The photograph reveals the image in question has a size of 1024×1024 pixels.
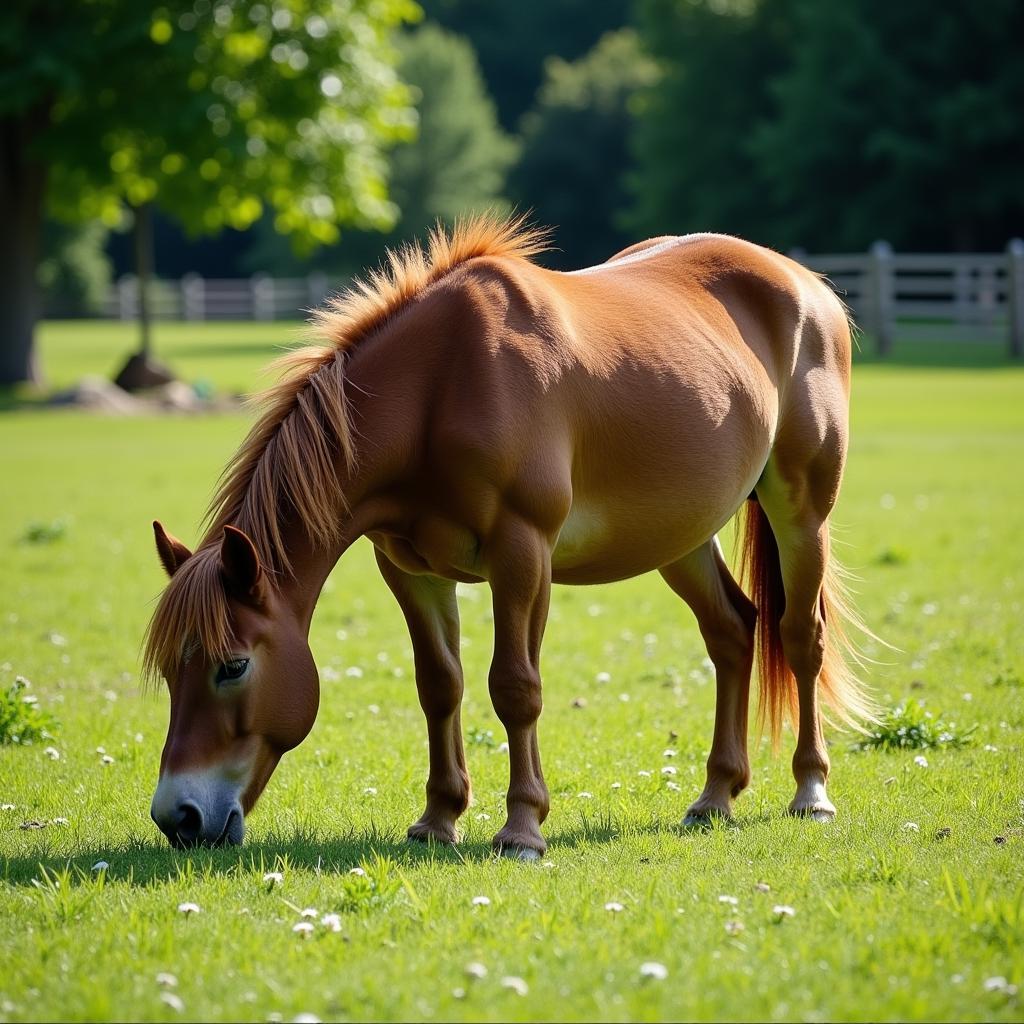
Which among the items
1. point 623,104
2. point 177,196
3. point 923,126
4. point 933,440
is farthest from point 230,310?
point 933,440

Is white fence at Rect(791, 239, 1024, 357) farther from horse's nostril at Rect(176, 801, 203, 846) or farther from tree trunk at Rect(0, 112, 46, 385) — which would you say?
horse's nostril at Rect(176, 801, 203, 846)

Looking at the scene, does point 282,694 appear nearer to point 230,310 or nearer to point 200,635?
point 200,635

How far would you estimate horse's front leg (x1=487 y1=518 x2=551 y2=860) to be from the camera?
5.29 m

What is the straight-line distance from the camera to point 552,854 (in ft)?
17.3

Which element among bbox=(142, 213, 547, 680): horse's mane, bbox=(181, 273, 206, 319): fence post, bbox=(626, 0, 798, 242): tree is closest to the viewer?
bbox=(142, 213, 547, 680): horse's mane

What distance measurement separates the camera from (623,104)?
237ft

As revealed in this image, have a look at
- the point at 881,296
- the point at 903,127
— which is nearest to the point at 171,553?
the point at 881,296

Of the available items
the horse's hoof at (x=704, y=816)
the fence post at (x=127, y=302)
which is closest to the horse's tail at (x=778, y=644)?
the horse's hoof at (x=704, y=816)

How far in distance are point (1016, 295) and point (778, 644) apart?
2906 cm

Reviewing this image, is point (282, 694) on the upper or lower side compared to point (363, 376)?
lower

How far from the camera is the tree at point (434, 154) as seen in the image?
68875 mm

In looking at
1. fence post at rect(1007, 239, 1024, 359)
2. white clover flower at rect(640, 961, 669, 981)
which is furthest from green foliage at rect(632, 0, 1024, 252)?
white clover flower at rect(640, 961, 669, 981)

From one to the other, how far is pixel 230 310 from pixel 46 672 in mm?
59475

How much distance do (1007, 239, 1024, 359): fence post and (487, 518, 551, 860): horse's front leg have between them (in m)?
29.4
